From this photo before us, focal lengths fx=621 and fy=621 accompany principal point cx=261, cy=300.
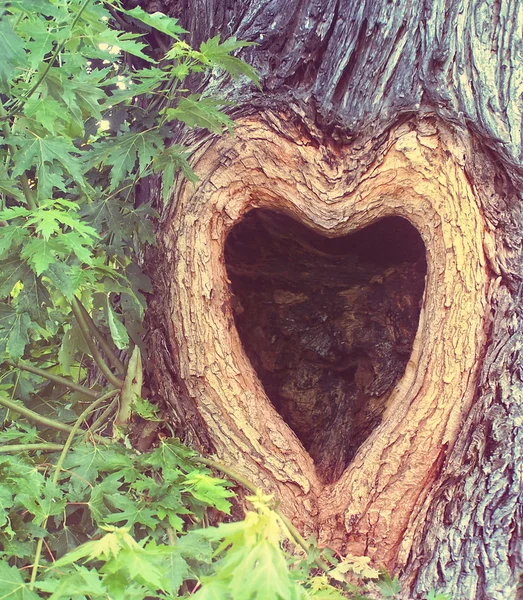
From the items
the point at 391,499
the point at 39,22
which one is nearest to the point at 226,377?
the point at 391,499

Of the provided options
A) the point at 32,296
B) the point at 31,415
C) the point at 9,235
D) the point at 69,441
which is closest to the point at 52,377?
the point at 31,415

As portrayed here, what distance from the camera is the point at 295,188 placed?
1.88 metres

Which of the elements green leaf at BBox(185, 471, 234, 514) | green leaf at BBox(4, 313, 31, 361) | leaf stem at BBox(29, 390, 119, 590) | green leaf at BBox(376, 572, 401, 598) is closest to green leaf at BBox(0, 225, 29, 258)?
green leaf at BBox(4, 313, 31, 361)

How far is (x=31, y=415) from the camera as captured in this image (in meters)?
1.88

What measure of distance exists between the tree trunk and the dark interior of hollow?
6.4 inches

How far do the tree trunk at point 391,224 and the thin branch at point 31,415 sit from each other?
1.02 feet

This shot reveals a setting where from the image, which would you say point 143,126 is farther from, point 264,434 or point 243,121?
point 264,434

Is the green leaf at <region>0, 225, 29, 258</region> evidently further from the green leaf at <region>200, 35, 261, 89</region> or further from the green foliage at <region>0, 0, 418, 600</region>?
the green leaf at <region>200, 35, 261, 89</region>

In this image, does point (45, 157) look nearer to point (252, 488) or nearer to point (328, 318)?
point (252, 488)

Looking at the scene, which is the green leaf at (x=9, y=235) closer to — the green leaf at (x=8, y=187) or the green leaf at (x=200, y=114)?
the green leaf at (x=8, y=187)

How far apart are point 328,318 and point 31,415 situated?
114cm

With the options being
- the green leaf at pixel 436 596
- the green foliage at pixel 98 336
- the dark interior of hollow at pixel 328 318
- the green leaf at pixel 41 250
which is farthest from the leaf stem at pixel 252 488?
the green leaf at pixel 41 250

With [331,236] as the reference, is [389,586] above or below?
below

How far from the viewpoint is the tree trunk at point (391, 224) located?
5.60 feet
